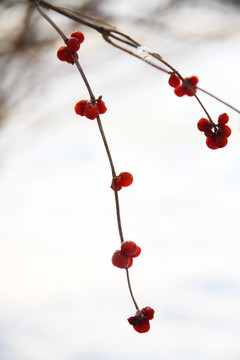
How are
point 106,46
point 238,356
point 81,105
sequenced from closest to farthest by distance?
point 81,105 < point 238,356 < point 106,46

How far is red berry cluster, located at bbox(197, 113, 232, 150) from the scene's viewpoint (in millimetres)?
354

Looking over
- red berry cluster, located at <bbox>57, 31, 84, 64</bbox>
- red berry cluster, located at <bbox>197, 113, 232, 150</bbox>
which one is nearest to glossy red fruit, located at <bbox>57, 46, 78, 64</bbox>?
red berry cluster, located at <bbox>57, 31, 84, 64</bbox>

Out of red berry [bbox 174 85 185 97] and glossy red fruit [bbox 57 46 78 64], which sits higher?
red berry [bbox 174 85 185 97]

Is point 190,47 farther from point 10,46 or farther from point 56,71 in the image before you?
point 10,46

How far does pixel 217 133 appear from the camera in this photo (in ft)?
1.17

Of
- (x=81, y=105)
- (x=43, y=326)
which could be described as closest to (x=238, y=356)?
(x=43, y=326)

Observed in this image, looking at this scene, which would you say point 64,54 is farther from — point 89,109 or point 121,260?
point 121,260

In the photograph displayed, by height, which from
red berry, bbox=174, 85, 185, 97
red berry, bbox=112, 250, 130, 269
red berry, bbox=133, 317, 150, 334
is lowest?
red berry, bbox=133, 317, 150, 334

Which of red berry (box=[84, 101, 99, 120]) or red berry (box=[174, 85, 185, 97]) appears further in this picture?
red berry (box=[174, 85, 185, 97])

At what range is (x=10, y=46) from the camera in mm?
947

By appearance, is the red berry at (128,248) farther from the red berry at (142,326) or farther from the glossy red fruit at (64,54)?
the glossy red fruit at (64,54)

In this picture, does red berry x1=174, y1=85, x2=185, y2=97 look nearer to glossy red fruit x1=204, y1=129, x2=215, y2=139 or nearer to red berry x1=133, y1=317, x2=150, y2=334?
glossy red fruit x1=204, y1=129, x2=215, y2=139

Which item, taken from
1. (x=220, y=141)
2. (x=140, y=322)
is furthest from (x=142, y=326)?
(x=220, y=141)

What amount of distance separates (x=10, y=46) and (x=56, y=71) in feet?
0.47
